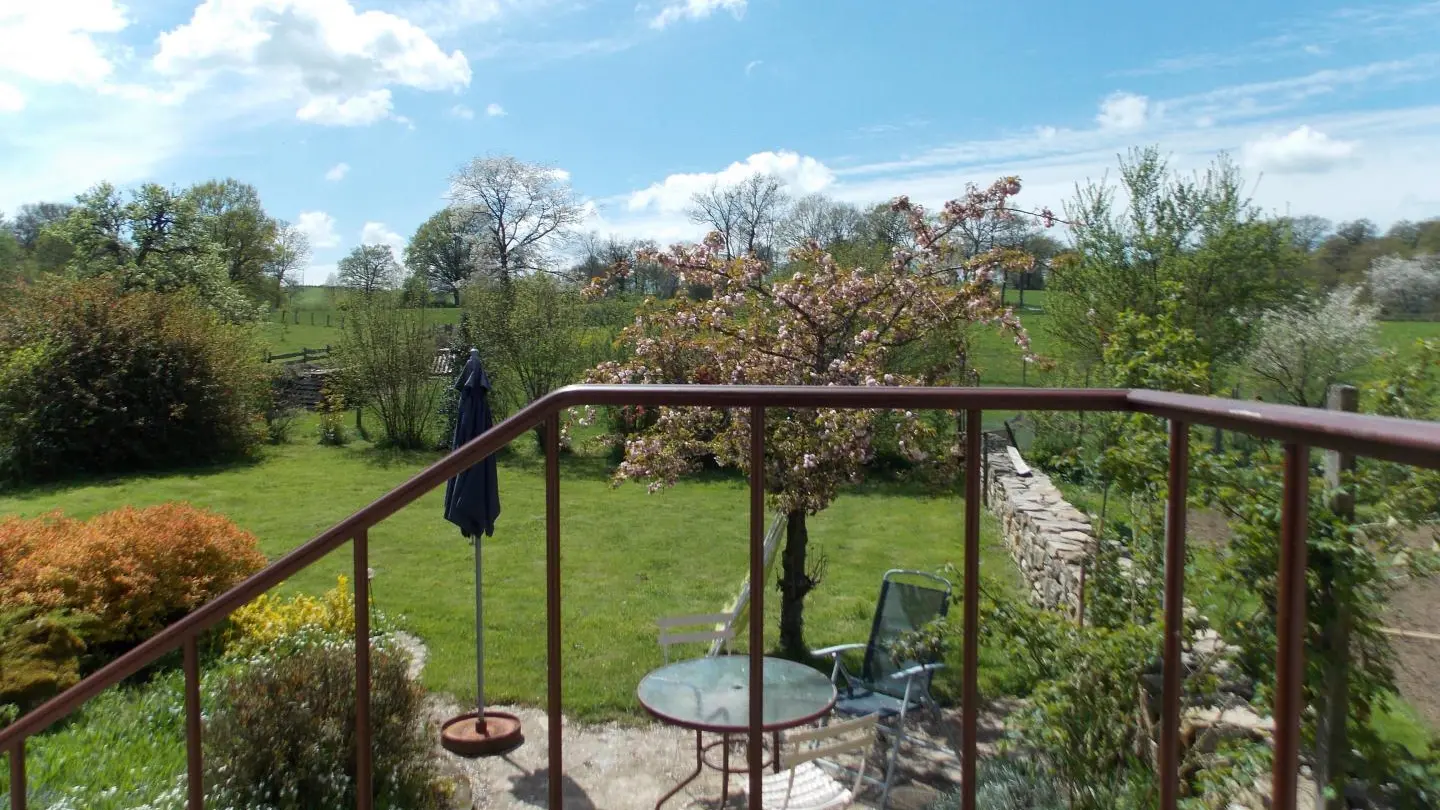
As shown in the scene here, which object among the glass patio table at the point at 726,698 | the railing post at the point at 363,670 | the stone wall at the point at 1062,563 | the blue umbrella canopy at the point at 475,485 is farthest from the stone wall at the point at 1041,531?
the railing post at the point at 363,670

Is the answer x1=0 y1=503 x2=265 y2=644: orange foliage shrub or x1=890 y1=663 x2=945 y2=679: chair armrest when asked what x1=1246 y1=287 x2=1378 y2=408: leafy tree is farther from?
x1=0 y1=503 x2=265 y2=644: orange foliage shrub

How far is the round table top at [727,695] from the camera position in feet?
12.6

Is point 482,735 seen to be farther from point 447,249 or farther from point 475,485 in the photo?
point 447,249

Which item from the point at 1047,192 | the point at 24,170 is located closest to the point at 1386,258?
the point at 1047,192

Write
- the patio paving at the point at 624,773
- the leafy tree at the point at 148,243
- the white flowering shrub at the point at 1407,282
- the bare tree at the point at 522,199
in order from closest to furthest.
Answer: the patio paving at the point at 624,773, the white flowering shrub at the point at 1407,282, the leafy tree at the point at 148,243, the bare tree at the point at 522,199

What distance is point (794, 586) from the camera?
636 centimetres

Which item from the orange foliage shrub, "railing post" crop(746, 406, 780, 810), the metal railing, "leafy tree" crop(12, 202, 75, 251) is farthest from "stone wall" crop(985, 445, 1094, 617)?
"leafy tree" crop(12, 202, 75, 251)

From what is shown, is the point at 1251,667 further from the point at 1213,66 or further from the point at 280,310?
the point at 280,310

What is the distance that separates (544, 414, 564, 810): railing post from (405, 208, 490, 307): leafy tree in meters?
31.4

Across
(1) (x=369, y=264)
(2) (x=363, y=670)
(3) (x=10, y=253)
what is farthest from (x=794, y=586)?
(3) (x=10, y=253)

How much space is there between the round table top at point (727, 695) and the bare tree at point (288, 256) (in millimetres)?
40446

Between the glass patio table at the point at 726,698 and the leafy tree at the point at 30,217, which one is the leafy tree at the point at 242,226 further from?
the glass patio table at the point at 726,698

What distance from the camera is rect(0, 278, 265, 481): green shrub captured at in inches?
571

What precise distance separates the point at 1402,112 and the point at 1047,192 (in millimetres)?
7740
